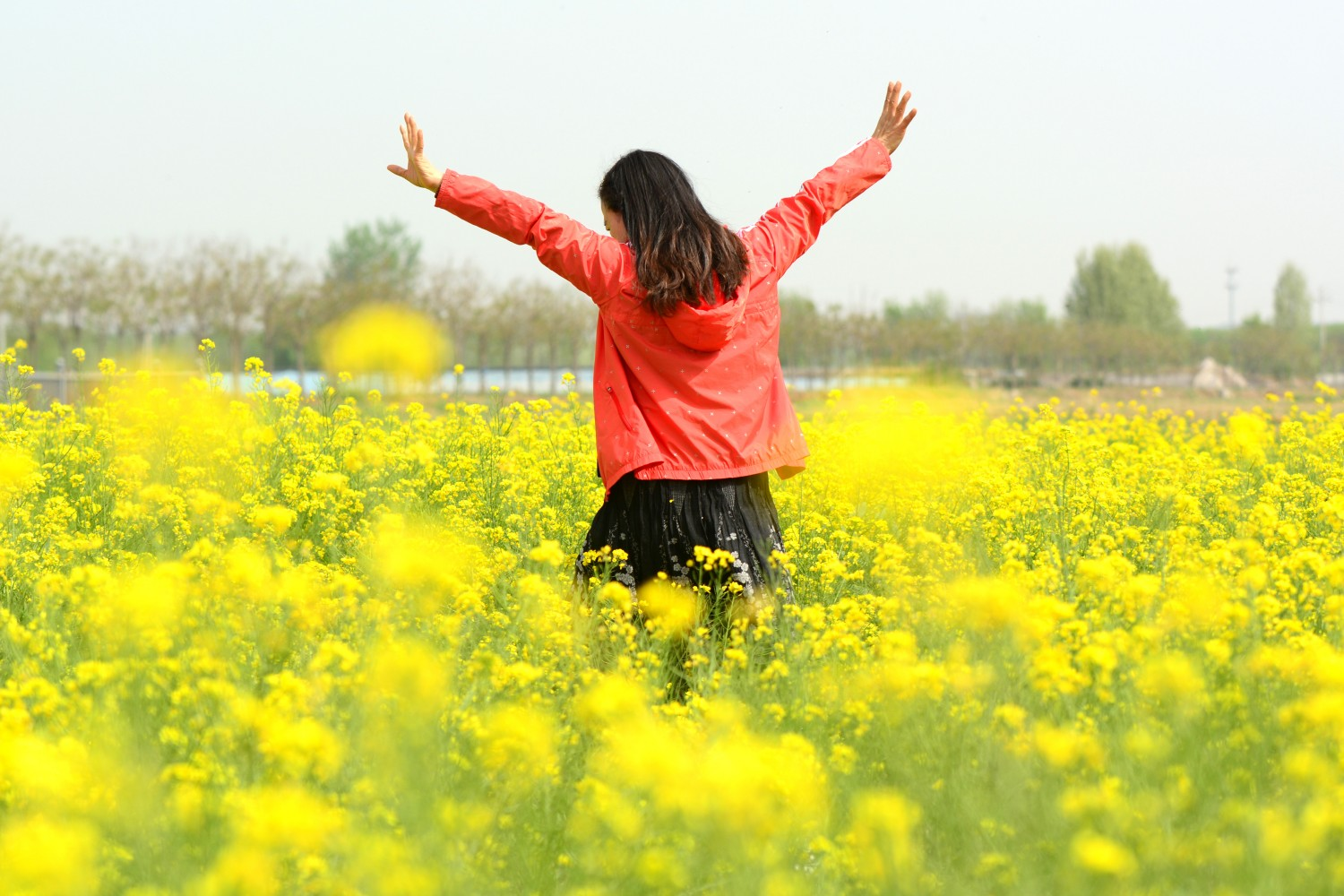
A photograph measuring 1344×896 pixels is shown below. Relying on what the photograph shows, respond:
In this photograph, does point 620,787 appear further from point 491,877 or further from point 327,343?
point 327,343

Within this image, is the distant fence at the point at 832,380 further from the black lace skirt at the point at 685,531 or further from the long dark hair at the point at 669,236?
the long dark hair at the point at 669,236

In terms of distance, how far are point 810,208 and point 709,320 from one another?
61 cm

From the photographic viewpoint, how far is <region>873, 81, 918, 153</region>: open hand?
407 cm

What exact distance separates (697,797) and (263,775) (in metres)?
0.84

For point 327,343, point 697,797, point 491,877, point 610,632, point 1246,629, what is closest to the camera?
point 697,797

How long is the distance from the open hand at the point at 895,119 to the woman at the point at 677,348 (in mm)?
205

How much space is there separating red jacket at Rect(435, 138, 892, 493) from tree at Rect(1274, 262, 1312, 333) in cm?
9192

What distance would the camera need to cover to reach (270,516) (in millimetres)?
3260

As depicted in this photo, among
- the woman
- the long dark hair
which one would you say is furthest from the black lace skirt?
the long dark hair

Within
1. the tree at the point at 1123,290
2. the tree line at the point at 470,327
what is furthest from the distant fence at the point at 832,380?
the tree at the point at 1123,290

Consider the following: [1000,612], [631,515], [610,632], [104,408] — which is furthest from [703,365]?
[104,408]

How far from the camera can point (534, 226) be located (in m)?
3.48

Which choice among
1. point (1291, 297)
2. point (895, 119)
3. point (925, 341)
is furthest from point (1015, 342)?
point (895, 119)

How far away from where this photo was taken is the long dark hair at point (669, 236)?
3.40m
